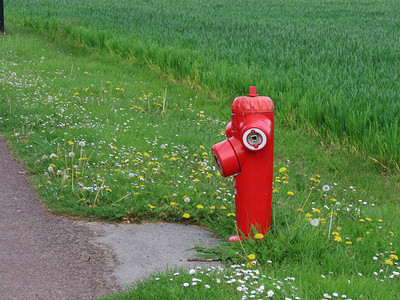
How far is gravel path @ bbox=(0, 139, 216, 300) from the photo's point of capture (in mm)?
3613

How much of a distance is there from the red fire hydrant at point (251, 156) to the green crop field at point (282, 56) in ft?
8.48

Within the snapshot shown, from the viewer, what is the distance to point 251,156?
13.0 feet

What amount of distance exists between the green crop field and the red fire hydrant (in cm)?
259

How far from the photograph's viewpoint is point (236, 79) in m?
9.02

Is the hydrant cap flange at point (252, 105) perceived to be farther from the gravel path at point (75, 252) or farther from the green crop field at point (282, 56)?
the green crop field at point (282, 56)

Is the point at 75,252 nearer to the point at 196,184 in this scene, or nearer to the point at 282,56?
the point at 196,184

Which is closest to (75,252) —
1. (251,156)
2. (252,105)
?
(251,156)

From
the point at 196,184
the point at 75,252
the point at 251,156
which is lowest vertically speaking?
the point at 75,252

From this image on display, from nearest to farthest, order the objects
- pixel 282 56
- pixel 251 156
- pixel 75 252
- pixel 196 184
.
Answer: pixel 251 156 → pixel 75 252 → pixel 196 184 → pixel 282 56

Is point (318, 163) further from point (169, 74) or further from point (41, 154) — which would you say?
point (169, 74)

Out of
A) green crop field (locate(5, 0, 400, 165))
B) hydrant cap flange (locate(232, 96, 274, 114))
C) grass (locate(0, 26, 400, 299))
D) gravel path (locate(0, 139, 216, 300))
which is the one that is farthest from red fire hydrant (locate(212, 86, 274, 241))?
green crop field (locate(5, 0, 400, 165))

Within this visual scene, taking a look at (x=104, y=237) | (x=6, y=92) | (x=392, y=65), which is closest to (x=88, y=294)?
(x=104, y=237)

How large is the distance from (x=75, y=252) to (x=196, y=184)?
1.57 m

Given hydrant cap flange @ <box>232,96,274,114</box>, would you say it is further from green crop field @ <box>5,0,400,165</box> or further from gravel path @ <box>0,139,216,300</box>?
green crop field @ <box>5,0,400,165</box>
